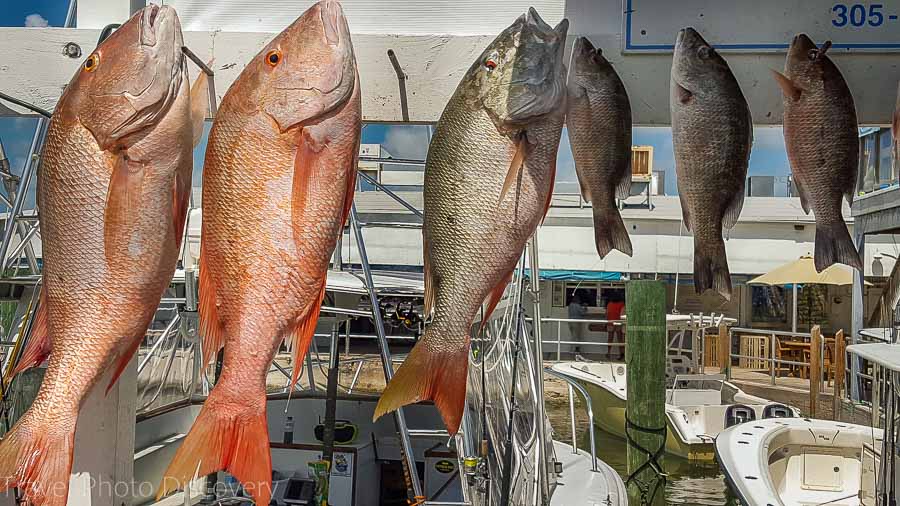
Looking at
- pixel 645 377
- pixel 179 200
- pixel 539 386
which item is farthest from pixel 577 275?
pixel 179 200

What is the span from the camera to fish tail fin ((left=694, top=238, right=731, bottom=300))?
1.66 meters

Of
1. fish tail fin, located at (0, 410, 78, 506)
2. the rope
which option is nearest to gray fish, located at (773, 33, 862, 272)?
fish tail fin, located at (0, 410, 78, 506)

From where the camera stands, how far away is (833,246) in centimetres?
164

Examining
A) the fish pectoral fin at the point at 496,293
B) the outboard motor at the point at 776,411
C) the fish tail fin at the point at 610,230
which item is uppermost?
the fish tail fin at the point at 610,230

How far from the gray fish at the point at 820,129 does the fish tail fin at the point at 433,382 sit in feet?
2.77

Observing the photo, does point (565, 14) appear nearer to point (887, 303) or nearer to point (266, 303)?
point (266, 303)

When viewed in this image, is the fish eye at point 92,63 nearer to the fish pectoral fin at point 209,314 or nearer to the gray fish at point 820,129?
the fish pectoral fin at point 209,314

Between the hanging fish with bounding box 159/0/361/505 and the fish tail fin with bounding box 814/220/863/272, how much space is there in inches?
39.0

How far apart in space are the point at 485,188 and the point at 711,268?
53cm

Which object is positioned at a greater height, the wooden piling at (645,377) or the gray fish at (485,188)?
the gray fish at (485,188)

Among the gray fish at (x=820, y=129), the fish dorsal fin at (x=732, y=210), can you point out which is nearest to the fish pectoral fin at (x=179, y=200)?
the fish dorsal fin at (x=732, y=210)

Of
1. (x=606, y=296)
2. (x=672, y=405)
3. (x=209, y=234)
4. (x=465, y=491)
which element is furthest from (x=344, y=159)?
(x=606, y=296)

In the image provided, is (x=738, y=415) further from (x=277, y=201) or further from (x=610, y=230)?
(x=277, y=201)

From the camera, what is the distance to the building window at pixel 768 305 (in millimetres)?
22581
